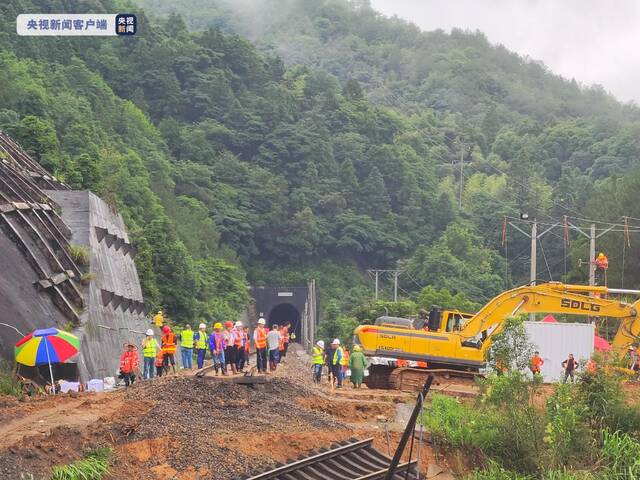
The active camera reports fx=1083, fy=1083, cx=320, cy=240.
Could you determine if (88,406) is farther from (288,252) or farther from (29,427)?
(288,252)

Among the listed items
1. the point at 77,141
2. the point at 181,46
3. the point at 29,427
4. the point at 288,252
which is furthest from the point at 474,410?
the point at 181,46

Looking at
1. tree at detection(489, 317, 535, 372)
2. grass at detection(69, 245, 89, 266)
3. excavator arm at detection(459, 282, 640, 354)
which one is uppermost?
grass at detection(69, 245, 89, 266)

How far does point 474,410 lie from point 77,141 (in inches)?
2178

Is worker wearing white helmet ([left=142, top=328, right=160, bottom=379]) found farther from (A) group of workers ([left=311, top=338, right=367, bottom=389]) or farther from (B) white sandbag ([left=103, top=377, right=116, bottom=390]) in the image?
(A) group of workers ([left=311, top=338, right=367, bottom=389])

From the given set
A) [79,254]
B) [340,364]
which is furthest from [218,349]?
[79,254]

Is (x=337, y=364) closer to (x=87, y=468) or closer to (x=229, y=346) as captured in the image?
(x=229, y=346)

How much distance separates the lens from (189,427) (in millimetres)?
19688

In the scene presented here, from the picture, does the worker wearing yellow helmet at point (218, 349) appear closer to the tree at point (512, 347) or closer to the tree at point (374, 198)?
the tree at point (512, 347)

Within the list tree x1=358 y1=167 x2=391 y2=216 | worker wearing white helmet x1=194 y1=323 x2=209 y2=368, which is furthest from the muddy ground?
tree x1=358 y1=167 x2=391 y2=216

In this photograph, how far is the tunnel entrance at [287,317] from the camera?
101 m

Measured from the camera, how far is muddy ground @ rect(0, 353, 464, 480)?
17422mm

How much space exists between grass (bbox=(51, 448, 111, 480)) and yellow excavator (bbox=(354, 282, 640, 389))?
13811 mm

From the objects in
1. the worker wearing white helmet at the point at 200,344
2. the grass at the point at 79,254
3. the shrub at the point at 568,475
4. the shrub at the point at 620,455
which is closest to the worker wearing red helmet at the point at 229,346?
the worker wearing white helmet at the point at 200,344

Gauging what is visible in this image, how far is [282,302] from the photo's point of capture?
9600cm
